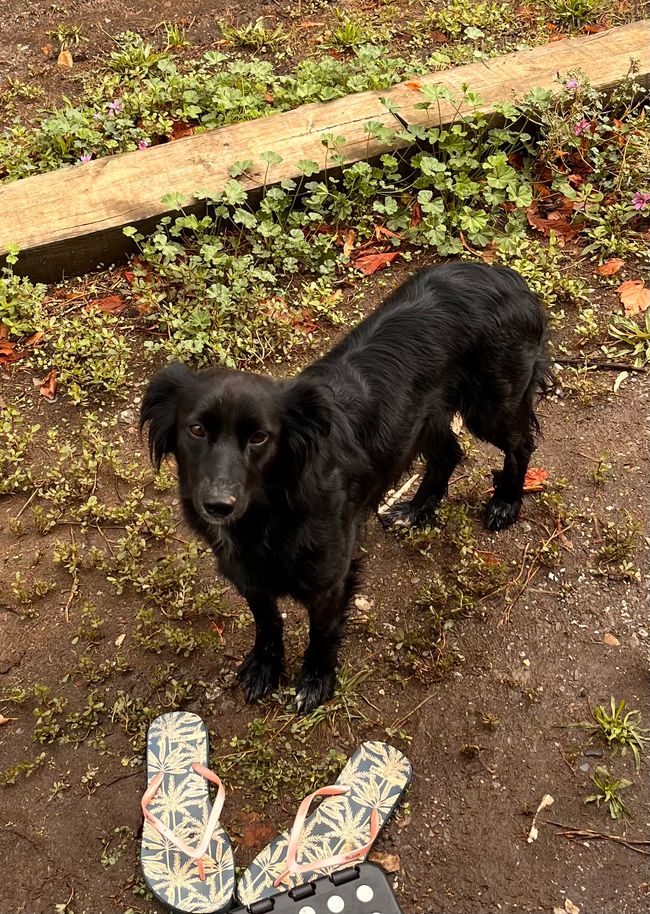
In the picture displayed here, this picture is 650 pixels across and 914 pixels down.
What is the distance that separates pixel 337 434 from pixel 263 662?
3.72 feet

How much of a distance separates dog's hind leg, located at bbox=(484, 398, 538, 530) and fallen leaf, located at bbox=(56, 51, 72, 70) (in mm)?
4875

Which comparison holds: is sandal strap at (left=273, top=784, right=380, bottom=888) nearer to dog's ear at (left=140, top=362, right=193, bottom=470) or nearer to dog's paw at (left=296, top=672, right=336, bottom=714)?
dog's paw at (left=296, top=672, right=336, bottom=714)

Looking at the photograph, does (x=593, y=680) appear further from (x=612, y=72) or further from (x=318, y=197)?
(x=612, y=72)

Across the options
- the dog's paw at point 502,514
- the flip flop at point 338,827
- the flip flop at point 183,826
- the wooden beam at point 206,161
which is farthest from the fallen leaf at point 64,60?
the flip flop at point 338,827

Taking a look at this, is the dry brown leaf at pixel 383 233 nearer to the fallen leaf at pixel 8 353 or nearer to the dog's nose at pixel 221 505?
the fallen leaf at pixel 8 353

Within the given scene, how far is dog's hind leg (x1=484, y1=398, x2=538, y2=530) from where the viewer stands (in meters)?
3.63

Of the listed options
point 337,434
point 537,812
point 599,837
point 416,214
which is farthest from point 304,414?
point 416,214

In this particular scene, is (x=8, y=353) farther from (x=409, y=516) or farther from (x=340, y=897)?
(x=340, y=897)

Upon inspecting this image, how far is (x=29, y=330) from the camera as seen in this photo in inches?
181

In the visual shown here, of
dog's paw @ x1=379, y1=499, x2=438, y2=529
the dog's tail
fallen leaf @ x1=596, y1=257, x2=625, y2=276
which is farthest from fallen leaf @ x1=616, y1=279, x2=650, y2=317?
dog's paw @ x1=379, y1=499, x2=438, y2=529

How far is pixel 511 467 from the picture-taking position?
148 inches

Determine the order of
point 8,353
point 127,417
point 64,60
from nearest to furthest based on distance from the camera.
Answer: point 127,417
point 8,353
point 64,60

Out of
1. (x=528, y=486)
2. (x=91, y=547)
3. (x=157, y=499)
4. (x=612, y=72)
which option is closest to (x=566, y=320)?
(x=528, y=486)

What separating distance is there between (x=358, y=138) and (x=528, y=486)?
2602mm
